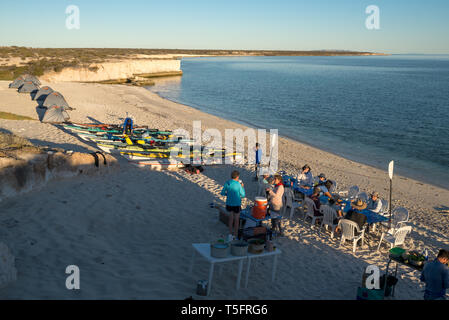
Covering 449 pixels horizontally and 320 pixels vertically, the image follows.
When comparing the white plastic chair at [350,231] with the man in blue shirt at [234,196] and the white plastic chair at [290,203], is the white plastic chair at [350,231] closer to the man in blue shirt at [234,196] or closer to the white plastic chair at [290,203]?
the white plastic chair at [290,203]

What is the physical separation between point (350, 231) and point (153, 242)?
4.43 metres

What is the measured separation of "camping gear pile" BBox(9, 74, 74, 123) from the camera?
19.6 meters

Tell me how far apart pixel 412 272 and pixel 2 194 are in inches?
366

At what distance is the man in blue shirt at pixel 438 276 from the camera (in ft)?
17.2

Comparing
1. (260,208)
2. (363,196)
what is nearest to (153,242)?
(260,208)

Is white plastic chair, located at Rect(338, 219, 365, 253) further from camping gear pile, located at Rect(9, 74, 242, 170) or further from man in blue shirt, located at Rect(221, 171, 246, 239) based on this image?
camping gear pile, located at Rect(9, 74, 242, 170)

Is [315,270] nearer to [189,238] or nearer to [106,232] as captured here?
[189,238]

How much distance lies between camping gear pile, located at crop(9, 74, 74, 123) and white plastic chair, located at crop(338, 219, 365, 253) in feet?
55.0

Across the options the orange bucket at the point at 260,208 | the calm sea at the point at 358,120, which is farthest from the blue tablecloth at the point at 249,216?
the calm sea at the point at 358,120

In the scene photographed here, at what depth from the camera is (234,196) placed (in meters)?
7.58

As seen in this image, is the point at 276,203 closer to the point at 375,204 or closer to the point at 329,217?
the point at 329,217
